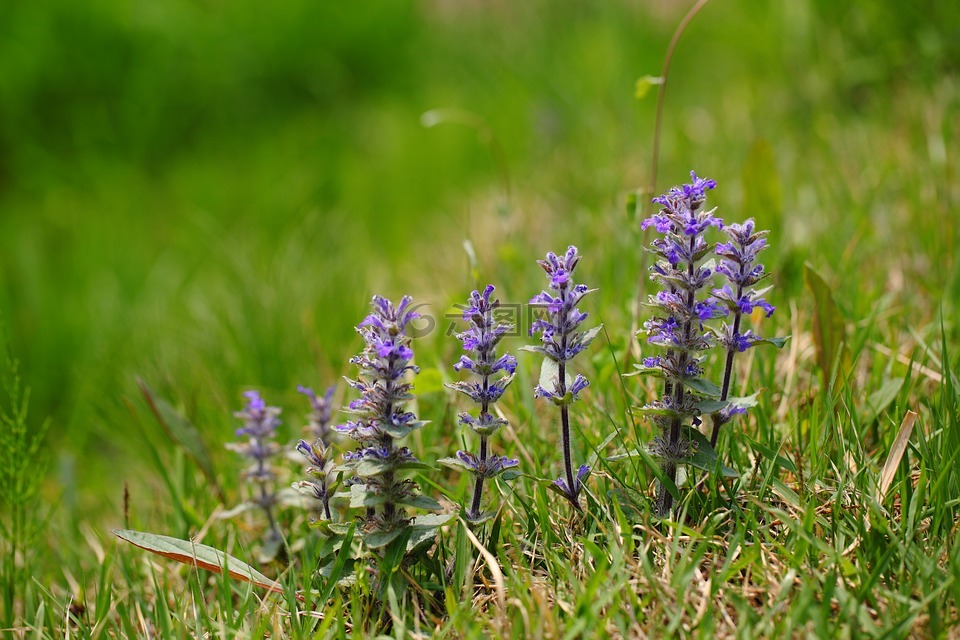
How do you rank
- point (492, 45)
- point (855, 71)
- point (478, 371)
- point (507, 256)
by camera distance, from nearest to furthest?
point (478, 371)
point (507, 256)
point (855, 71)
point (492, 45)

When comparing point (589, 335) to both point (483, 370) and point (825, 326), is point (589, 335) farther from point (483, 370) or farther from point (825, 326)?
point (825, 326)

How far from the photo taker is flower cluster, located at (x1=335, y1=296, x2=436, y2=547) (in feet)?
6.12

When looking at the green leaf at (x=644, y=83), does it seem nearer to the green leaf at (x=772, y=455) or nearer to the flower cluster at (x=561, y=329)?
the flower cluster at (x=561, y=329)

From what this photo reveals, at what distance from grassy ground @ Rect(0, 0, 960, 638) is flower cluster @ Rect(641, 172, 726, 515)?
0.51 feet

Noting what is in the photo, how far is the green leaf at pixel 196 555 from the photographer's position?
2068 millimetres

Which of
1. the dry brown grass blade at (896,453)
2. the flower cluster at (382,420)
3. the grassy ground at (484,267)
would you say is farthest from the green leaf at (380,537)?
the dry brown grass blade at (896,453)

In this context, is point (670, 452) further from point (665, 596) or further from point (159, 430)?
point (159, 430)

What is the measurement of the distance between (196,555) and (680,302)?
131 centimetres

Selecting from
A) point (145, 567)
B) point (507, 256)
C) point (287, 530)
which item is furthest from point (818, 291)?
point (145, 567)

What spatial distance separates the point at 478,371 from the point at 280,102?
621cm

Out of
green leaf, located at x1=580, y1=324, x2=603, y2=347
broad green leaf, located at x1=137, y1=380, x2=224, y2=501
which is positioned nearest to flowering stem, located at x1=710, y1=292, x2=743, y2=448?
green leaf, located at x1=580, y1=324, x2=603, y2=347

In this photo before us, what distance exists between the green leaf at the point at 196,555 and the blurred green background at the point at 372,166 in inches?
33.2

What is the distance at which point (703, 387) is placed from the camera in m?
1.89

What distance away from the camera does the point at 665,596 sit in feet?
5.91
